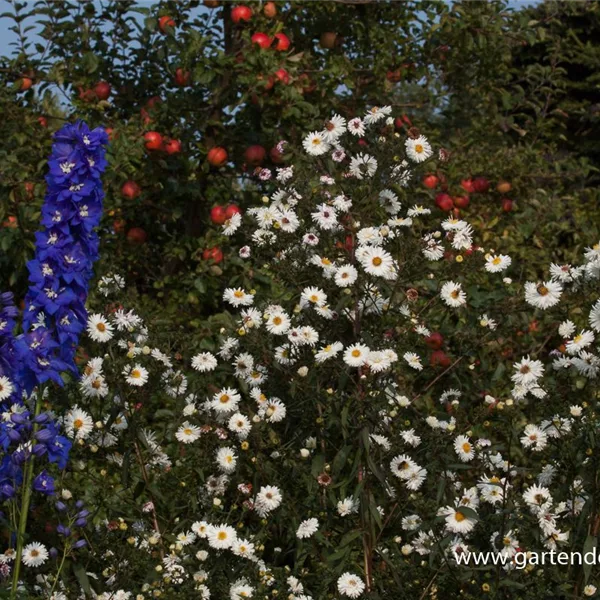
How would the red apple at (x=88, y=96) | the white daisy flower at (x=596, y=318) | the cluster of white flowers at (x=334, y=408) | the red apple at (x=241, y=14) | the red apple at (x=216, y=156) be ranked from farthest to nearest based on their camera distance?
the red apple at (x=88, y=96) → the red apple at (x=241, y=14) → the red apple at (x=216, y=156) → the cluster of white flowers at (x=334, y=408) → the white daisy flower at (x=596, y=318)

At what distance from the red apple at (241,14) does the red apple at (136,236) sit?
1235 millimetres

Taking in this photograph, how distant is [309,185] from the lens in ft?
12.7

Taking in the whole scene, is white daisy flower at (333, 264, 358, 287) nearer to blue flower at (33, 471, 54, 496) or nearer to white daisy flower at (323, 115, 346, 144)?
white daisy flower at (323, 115, 346, 144)

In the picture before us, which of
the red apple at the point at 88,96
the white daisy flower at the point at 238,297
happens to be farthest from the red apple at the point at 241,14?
the white daisy flower at the point at 238,297

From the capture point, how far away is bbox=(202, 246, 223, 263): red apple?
206 inches

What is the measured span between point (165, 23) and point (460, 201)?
1.92 metres

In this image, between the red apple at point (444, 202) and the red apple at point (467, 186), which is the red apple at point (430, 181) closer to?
the red apple at point (444, 202)

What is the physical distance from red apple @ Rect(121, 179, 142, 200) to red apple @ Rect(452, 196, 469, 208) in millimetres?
1838

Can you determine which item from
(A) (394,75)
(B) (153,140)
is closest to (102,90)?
(B) (153,140)

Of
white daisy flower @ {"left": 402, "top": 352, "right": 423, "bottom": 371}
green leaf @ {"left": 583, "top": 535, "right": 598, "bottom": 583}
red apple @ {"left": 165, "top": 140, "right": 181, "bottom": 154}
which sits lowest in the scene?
red apple @ {"left": 165, "top": 140, "right": 181, "bottom": 154}

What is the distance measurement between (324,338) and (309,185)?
0.65 m

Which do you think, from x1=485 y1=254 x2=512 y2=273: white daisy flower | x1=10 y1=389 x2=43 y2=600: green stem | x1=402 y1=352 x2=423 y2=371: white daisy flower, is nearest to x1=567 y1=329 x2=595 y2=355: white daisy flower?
x1=485 y1=254 x2=512 y2=273: white daisy flower

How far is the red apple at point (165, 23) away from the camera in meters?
5.50

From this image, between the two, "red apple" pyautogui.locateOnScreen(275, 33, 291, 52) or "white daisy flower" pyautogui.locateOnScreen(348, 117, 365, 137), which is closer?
"white daisy flower" pyautogui.locateOnScreen(348, 117, 365, 137)
